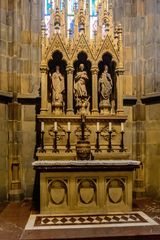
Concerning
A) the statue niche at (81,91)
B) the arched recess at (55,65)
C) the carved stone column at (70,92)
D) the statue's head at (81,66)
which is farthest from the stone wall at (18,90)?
the statue's head at (81,66)

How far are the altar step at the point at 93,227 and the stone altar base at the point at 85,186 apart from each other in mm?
249

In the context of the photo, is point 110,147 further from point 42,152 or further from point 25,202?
point 25,202

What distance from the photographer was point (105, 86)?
24.1 ft

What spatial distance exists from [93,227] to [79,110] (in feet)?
9.77

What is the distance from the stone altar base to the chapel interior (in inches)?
0.7

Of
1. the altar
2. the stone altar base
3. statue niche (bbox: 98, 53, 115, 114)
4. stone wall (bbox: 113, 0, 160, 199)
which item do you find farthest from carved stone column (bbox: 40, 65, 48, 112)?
stone wall (bbox: 113, 0, 160, 199)

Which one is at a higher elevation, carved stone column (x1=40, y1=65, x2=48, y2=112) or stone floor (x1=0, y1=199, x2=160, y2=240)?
carved stone column (x1=40, y1=65, x2=48, y2=112)

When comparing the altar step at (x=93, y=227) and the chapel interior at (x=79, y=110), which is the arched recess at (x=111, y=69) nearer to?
the chapel interior at (x=79, y=110)

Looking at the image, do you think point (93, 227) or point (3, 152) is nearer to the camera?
point (93, 227)

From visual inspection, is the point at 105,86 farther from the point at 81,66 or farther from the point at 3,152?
the point at 3,152

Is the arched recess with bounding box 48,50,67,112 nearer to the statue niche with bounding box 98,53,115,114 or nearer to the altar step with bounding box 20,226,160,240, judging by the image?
the statue niche with bounding box 98,53,115,114

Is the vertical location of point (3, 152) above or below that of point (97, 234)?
above

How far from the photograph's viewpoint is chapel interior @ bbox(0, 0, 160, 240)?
6070 millimetres

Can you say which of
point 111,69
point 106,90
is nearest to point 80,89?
point 106,90
